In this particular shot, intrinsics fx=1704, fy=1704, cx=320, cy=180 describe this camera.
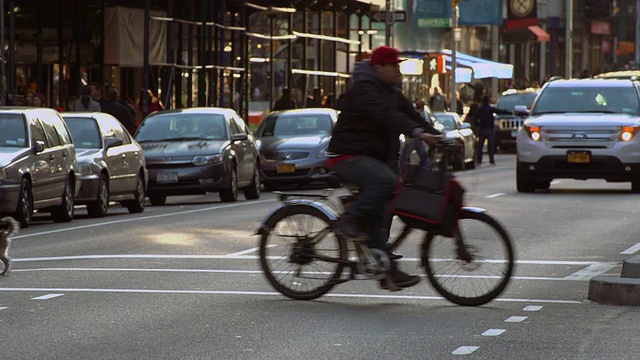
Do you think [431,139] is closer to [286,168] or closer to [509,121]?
[286,168]

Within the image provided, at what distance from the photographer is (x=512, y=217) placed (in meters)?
20.8

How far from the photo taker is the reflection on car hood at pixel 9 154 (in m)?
19.5

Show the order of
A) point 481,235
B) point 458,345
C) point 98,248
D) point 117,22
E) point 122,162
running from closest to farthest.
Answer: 1. point 458,345
2. point 481,235
3. point 98,248
4. point 122,162
5. point 117,22

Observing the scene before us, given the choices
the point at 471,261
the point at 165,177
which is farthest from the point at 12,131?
the point at 471,261

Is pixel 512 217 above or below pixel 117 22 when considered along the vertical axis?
below

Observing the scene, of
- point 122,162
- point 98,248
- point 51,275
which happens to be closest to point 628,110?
point 122,162

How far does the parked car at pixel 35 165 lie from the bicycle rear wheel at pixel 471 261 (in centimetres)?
874

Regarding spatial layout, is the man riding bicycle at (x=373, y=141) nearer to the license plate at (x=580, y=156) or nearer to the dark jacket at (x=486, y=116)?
the license plate at (x=580, y=156)

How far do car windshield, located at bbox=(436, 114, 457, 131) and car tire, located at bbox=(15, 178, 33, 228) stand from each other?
20.2 m

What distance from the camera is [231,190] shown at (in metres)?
26.0

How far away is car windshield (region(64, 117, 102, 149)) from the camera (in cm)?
2372

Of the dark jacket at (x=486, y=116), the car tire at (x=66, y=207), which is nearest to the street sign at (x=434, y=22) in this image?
the dark jacket at (x=486, y=116)

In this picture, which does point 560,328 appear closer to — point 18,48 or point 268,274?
point 268,274

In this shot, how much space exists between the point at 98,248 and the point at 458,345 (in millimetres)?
7754
